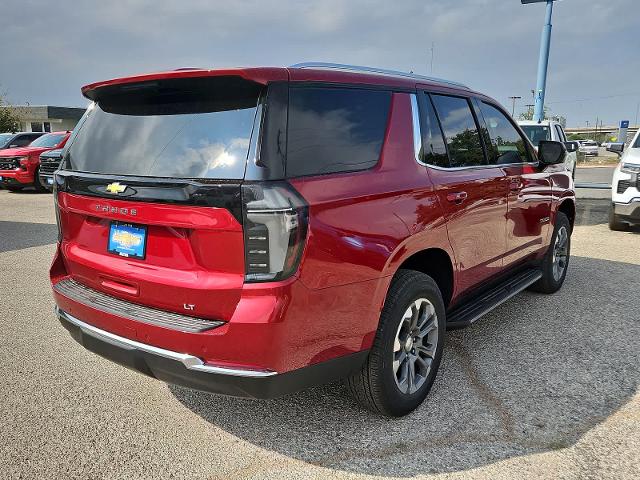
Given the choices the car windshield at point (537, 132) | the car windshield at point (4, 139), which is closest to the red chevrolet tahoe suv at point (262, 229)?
the car windshield at point (537, 132)

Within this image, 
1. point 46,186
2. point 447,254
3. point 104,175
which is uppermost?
point 104,175

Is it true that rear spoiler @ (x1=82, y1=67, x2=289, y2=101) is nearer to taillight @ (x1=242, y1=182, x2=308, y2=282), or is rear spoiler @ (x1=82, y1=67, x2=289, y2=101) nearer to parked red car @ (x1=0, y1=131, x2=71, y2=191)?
taillight @ (x1=242, y1=182, x2=308, y2=282)

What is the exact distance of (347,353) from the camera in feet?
8.21

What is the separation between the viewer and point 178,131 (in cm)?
243

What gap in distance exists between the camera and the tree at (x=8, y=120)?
128 feet

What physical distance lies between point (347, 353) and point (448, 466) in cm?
73

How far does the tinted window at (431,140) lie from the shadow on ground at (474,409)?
1405mm

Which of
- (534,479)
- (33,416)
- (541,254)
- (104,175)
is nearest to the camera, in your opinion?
(534,479)

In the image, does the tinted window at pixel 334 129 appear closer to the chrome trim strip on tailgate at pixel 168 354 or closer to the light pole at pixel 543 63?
the chrome trim strip on tailgate at pixel 168 354

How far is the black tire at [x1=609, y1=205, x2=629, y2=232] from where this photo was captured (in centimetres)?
851

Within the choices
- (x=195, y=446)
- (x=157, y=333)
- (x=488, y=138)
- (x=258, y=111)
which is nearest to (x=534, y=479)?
(x=195, y=446)

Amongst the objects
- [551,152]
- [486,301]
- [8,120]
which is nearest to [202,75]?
[486,301]

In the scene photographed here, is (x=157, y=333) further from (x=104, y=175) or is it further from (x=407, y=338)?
(x=407, y=338)

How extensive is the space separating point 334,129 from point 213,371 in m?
1.24
